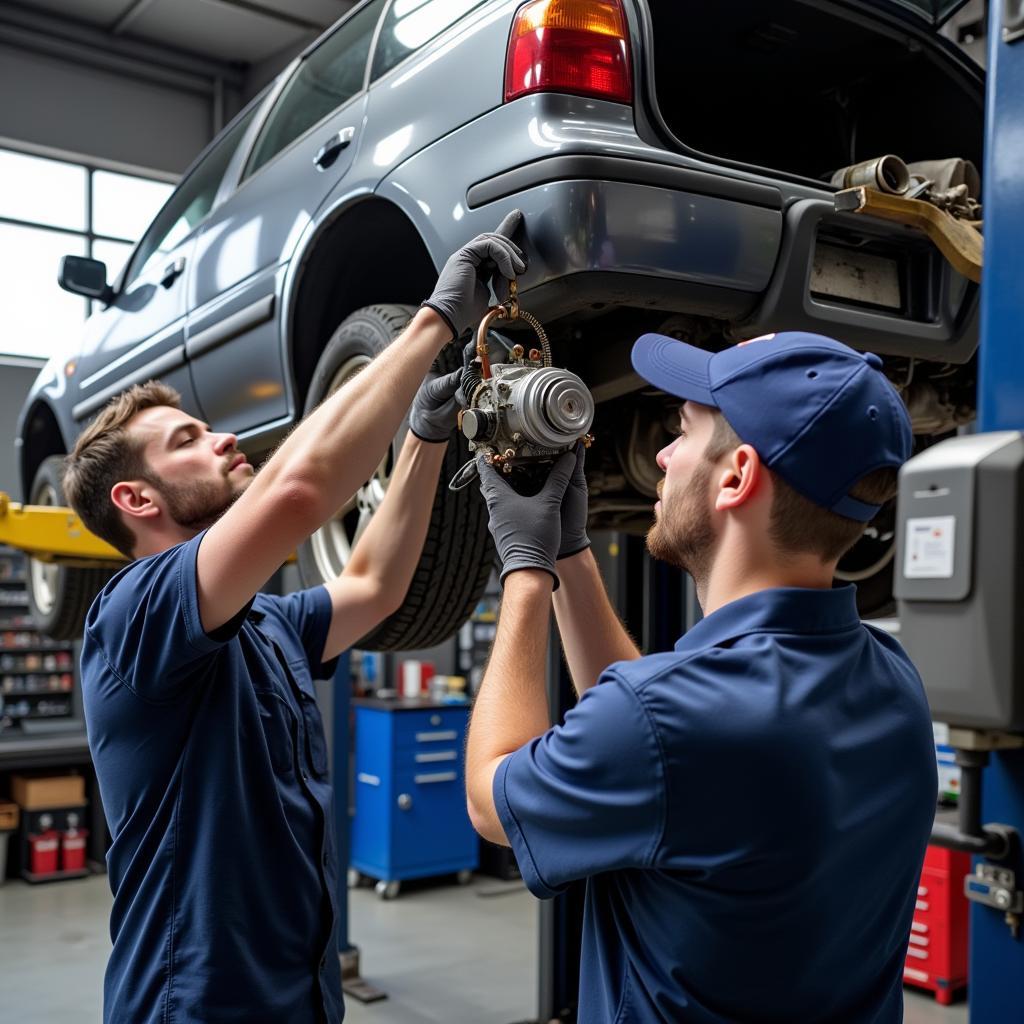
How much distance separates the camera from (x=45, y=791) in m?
6.83

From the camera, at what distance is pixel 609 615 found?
4.82 feet

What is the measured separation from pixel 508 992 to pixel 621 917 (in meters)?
4.27

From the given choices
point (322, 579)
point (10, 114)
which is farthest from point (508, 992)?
point (10, 114)

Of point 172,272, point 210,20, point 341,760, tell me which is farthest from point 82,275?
point 210,20

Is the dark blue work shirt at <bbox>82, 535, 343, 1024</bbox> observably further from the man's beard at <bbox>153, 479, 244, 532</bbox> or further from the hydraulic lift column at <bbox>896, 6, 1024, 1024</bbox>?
the hydraulic lift column at <bbox>896, 6, 1024, 1024</bbox>

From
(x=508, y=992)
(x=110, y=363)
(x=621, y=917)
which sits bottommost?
(x=508, y=992)

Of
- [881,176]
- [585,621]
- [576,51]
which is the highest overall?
[576,51]

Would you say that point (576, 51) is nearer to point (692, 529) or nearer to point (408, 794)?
point (692, 529)

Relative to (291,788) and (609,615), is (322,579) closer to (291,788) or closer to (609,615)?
(291,788)

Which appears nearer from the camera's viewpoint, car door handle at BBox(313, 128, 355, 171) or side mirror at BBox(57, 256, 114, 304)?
car door handle at BBox(313, 128, 355, 171)

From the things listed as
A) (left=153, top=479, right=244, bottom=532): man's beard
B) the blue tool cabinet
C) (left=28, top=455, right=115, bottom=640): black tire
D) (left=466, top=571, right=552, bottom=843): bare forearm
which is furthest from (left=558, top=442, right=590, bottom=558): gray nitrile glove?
the blue tool cabinet

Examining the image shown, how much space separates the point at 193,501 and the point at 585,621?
2.17ft

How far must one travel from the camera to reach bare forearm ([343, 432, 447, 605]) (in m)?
1.70

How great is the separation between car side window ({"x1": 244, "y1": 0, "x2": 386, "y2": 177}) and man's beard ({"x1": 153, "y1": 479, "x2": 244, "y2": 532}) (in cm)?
109
